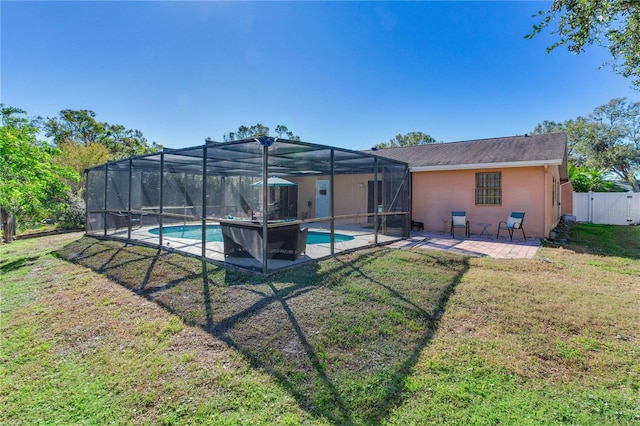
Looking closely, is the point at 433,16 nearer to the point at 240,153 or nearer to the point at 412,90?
the point at 412,90

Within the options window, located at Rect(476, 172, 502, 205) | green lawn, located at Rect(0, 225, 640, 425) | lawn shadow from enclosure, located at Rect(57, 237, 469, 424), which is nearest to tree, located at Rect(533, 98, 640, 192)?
window, located at Rect(476, 172, 502, 205)

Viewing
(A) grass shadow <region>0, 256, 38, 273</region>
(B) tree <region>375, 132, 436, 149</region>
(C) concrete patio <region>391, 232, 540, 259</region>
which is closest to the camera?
(A) grass shadow <region>0, 256, 38, 273</region>

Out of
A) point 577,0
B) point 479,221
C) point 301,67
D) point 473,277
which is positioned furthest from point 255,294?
point 301,67

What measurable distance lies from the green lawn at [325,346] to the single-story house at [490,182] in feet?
14.1

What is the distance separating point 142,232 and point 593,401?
10.8m

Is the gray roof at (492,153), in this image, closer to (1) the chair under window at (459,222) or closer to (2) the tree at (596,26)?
(1) the chair under window at (459,222)

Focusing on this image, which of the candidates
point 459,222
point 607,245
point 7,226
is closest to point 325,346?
point 459,222

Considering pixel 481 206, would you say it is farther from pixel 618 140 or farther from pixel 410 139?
pixel 410 139

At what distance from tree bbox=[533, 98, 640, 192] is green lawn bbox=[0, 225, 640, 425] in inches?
1076

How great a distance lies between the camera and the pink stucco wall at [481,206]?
9.76 metres

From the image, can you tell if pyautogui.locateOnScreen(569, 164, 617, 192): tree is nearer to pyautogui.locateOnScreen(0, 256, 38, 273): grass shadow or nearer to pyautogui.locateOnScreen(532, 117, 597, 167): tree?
pyautogui.locateOnScreen(532, 117, 597, 167): tree

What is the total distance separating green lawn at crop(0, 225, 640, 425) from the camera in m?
2.45

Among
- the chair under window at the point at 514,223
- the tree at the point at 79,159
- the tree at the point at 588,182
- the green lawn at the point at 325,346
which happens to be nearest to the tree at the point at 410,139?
the tree at the point at 588,182

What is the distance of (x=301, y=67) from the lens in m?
12.8
